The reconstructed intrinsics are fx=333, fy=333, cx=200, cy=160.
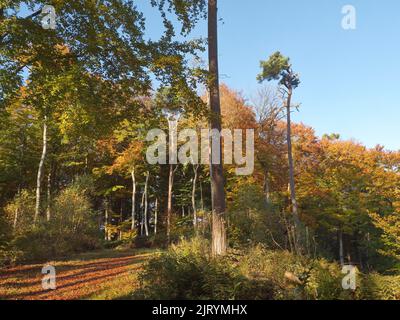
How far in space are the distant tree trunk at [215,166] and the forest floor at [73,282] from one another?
243 centimetres

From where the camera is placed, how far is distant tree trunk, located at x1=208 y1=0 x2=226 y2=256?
9.23m

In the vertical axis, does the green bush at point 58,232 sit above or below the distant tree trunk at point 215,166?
below

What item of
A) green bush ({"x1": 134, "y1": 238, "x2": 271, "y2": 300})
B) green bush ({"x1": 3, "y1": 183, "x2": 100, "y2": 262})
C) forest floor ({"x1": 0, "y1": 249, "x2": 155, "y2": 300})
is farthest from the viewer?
green bush ({"x1": 3, "y1": 183, "x2": 100, "y2": 262})

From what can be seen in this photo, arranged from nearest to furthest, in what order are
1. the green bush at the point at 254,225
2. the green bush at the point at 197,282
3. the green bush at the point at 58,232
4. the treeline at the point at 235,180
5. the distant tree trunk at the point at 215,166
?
1. the green bush at the point at 197,282
2. the distant tree trunk at the point at 215,166
3. the green bush at the point at 58,232
4. the green bush at the point at 254,225
5. the treeline at the point at 235,180

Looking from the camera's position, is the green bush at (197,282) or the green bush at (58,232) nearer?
the green bush at (197,282)

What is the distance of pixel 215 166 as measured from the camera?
10.3 metres

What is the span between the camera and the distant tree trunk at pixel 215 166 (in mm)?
9234

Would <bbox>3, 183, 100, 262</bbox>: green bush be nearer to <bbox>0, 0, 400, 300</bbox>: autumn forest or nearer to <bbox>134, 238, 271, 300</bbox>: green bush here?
<bbox>0, 0, 400, 300</bbox>: autumn forest

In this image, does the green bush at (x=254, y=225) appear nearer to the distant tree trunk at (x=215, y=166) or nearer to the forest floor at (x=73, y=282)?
the distant tree trunk at (x=215, y=166)

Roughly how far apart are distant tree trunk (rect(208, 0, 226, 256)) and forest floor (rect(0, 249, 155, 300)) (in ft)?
7.97

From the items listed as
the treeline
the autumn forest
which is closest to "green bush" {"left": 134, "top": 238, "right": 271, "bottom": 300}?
the autumn forest

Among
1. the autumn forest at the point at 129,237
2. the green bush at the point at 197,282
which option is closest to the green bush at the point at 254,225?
the autumn forest at the point at 129,237
